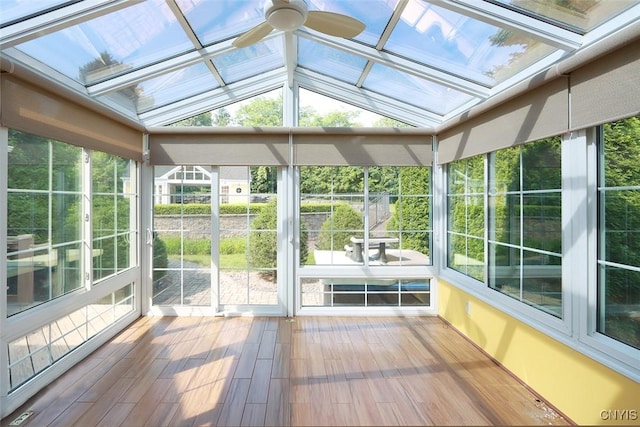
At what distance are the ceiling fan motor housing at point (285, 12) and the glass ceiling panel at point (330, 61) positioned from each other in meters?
1.40

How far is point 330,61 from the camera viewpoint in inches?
145

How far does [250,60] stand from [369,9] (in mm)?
1511

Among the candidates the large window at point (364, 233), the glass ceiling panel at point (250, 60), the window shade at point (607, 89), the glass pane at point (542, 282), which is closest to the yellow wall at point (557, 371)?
the glass pane at point (542, 282)

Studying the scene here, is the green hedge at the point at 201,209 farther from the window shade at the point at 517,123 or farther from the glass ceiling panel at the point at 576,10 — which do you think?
the glass ceiling panel at the point at 576,10

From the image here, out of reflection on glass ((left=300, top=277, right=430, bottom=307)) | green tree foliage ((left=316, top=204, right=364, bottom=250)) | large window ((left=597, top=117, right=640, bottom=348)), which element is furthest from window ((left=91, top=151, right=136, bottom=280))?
large window ((left=597, top=117, right=640, bottom=348))

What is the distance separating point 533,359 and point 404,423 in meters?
1.15

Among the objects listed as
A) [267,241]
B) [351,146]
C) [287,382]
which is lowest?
[287,382]

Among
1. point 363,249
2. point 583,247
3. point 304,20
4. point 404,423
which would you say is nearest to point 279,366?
point 404,423

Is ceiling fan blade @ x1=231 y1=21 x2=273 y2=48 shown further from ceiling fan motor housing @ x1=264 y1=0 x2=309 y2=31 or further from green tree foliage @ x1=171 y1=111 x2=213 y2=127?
green tree foliage @ x1=171 y1=111 x2=213 y2=127

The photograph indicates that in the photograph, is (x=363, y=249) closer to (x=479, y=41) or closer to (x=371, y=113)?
(x=371, y=113)

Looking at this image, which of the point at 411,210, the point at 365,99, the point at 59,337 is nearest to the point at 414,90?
the point at 365,99

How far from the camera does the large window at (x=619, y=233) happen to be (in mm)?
1906

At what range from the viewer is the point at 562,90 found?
2285 mm

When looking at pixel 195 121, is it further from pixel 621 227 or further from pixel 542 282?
pixel 621 227
